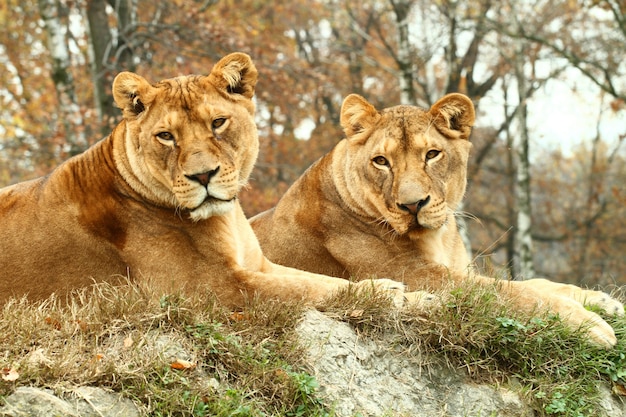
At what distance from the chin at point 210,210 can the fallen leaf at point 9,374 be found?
147 centimetres

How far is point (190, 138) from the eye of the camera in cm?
511

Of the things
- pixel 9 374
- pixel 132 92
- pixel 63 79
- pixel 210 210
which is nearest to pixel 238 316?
pixel 210 210

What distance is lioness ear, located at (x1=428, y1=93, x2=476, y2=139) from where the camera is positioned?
19.5ft

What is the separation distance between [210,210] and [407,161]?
144 centimetres

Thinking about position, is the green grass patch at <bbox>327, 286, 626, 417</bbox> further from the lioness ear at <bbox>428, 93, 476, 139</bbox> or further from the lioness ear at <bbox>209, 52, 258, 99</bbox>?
the lioness ear at <bbox>209, 52, 258, 99</bbox>

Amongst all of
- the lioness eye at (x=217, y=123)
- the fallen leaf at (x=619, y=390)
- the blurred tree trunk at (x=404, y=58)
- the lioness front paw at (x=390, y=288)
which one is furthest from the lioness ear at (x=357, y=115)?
the blurred tree trunk at (x=404, y=58)

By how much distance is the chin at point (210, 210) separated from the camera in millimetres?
5095

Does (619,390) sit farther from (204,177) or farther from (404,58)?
(404,58)

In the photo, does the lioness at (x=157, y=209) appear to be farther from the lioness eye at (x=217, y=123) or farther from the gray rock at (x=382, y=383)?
the gray rock at (x=382, y=383)

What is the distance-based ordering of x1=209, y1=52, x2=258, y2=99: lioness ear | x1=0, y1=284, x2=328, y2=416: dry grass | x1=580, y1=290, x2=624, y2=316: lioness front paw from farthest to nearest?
x1=580, y1=290, x2=624, y2=316: lioness front paw → x1=209, y1=52, x2=258, y2=99: lioness ear → x1=0, y1=284, x2=328, y2=416: dry grass

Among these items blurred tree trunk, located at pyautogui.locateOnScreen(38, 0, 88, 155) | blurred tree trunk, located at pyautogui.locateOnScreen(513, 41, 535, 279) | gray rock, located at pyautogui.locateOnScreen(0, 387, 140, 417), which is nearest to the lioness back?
gray rock, located at pyautogui.locateOnScreen(0, 387, 140, 417)

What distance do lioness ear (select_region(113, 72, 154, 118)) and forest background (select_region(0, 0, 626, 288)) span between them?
785 centimetres

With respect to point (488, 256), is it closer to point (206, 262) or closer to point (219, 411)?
point (206, 262)

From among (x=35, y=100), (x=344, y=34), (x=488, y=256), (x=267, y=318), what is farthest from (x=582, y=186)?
(x=267, y=318)
